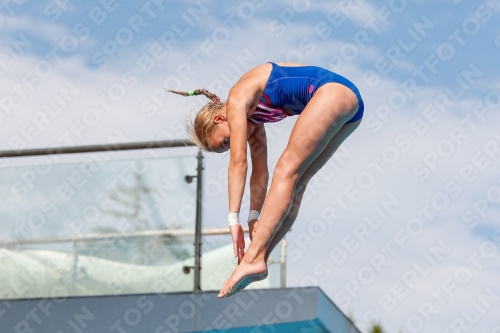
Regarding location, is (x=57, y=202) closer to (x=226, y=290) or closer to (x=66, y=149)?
(x=66, y=149)

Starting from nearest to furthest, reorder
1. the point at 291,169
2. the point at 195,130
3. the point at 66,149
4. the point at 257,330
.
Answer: the point at 291,169 → the point at 195,130 → the point at 257,330 → the point at 66,149

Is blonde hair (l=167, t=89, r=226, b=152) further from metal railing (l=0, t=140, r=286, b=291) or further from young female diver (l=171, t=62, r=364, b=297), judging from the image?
metal railing (l=0, t=140, r=286, b=291)

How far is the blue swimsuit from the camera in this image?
5.13 m

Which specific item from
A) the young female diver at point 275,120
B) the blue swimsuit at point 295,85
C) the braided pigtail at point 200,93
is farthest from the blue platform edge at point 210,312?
the blue swimsuit at point 295,85

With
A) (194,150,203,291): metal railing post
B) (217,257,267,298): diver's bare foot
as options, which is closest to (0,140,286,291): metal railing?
Result: (194,150,203,291): metal railing post

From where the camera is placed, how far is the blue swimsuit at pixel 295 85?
16.8 ft

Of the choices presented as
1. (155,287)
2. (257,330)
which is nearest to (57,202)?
(155,287)

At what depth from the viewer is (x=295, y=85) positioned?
5152mm

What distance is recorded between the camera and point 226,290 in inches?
196

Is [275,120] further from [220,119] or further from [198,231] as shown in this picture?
[198,231]

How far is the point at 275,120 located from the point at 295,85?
1.10 ft

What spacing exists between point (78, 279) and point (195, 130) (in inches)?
111

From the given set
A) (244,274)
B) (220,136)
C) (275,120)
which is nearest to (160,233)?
(275,120)

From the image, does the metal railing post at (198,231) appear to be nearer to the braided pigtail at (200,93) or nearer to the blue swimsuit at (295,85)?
the braided pigtail at (200,93)
